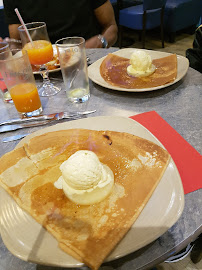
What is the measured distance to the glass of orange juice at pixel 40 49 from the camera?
115cm

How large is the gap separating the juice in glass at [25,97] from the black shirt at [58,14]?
1.16m

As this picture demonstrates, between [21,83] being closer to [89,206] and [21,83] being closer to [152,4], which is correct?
[89,206]

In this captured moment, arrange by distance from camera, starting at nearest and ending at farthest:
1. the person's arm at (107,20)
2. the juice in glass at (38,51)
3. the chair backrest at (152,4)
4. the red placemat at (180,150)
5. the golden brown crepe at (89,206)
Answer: the golden brown crepe at (89,206)
the red placemat at (180,150)
the juice in glass at (38,51)
the person's arm at (107,20)
the chair backrest at (152,4)

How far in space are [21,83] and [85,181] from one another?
631 mm

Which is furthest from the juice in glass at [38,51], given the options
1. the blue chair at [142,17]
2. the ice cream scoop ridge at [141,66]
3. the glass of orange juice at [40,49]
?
the blue chair at [142,17]

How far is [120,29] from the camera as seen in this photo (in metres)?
4.26

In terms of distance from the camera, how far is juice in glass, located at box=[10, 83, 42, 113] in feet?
3.15

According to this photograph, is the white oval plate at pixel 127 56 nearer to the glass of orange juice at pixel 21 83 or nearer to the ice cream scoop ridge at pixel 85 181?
the glass of orange juice at pixel 21 83

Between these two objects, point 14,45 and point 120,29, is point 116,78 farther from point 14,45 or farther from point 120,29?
point 120,29

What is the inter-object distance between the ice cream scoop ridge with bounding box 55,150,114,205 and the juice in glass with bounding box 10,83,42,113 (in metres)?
0.50

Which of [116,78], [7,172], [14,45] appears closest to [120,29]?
[14,45]

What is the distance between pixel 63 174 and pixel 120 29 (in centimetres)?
427

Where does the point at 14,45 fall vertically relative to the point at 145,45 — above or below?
above

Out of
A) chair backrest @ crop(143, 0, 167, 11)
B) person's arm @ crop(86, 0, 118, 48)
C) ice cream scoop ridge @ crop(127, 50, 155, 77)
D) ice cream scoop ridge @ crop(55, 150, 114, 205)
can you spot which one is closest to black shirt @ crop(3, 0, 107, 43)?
person's arm @ crop(86, 0, 118, 48)
